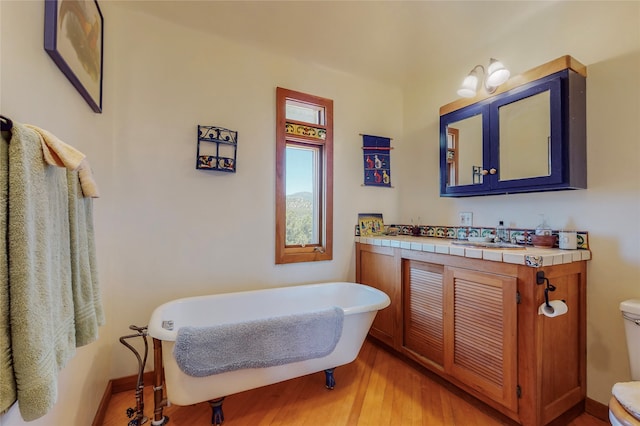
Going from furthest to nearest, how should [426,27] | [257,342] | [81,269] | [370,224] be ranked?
[370,224], [426,27], [257,342], [81,269]

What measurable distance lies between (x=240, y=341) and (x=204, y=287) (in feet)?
2.62

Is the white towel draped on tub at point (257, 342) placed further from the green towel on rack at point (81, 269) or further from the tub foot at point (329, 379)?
the green towel on rack at point (81, 269)

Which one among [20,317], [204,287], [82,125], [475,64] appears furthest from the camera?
[475,64]

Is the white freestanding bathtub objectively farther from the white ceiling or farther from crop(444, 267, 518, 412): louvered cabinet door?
the white ceiling

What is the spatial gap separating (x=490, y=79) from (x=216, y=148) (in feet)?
6.67

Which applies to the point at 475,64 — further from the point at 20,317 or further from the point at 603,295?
the point at 20,317

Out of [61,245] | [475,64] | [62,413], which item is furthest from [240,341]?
[475,64]

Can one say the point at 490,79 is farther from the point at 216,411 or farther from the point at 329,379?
the point at 216,411

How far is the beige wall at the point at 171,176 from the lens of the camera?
178 cm

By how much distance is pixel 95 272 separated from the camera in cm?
103

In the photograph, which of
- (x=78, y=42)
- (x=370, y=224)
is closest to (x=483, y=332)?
(x=370, y=224)

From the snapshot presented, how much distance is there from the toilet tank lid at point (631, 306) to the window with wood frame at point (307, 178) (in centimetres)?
187

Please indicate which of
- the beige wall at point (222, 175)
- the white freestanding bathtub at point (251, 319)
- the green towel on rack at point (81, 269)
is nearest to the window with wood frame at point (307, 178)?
the beige wall at point (222, 175)

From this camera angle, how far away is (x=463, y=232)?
2340 millimetres
